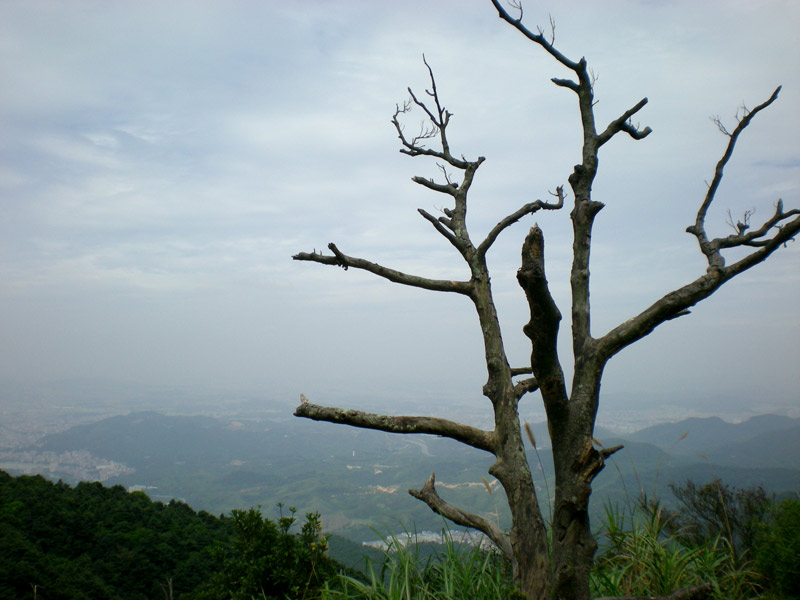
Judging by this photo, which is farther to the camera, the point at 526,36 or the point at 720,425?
the point at 720,425

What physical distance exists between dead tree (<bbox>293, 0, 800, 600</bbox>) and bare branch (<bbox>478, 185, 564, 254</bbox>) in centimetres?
1

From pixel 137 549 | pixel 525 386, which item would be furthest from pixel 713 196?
pixel 137 549

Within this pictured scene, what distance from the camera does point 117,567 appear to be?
5859 millimetres

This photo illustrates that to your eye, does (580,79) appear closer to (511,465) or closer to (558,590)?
(511,465)

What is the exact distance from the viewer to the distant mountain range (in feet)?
77.6

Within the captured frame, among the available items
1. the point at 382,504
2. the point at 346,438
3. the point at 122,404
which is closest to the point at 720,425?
the point at 382,504

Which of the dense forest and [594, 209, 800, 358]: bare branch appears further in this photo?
the dense forest

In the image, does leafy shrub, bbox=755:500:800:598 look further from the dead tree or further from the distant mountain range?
the distant mountain range

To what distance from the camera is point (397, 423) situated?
11.6 feet

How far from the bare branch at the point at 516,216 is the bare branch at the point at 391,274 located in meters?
0.35

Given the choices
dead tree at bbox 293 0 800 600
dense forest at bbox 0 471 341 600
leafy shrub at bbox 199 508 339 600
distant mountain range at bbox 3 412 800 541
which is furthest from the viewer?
distant mountain range at bbox 3 412 800 541

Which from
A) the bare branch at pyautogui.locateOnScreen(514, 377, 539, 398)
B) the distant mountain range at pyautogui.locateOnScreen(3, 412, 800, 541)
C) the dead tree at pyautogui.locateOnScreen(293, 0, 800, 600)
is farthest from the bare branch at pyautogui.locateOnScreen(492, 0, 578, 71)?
the distant mountain range at pyautogui.locateOnScreen(3, 412, 800, 541)

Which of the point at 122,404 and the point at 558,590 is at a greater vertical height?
the point at 558,590

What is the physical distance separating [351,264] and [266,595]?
2.62 metres
